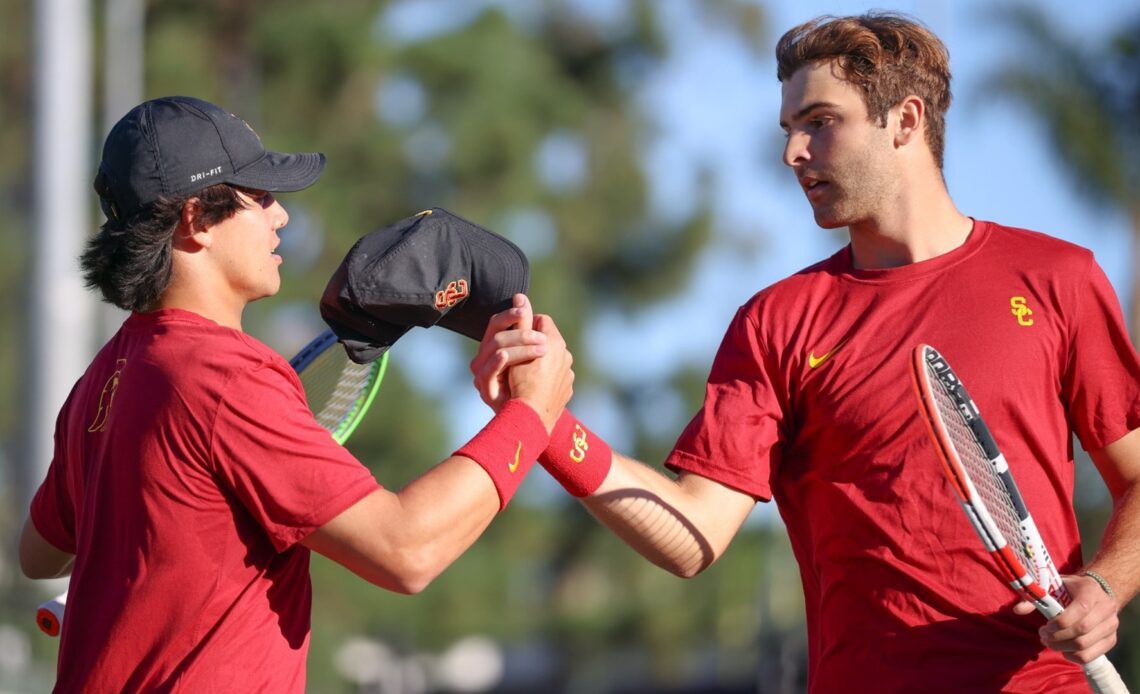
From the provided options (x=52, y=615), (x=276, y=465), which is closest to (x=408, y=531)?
(x=276, y=465)

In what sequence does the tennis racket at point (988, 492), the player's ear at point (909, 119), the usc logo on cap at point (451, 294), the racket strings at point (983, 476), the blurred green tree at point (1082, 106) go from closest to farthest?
the tennis racket at point (988, 492)
the racket strings at point (983, 476)
the usc logo on cap at point (451, 294)
the player's ear at point (909, 119)
the blurred green tree at point (1082, 106)

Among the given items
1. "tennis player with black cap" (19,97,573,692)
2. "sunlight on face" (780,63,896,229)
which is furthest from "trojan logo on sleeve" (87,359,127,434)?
"sunlight on face" (780,63,896,229)

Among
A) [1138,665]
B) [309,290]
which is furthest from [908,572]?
[309,290]

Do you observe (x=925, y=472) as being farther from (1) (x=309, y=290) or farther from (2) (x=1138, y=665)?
(1) (x=309, y=290)

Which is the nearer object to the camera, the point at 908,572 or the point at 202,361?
the point at 202,361

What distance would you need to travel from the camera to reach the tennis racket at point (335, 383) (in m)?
4.80

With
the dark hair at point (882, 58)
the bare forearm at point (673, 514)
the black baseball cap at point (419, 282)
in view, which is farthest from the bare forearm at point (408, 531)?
the dark hair at point (882, 58)

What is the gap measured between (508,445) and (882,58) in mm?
1568

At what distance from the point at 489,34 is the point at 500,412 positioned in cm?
2356

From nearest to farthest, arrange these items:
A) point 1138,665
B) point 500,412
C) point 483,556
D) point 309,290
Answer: point 500,412 → point 1138,665 → point 309,290 → point 483,556

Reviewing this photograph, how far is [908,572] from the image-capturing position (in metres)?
4.09

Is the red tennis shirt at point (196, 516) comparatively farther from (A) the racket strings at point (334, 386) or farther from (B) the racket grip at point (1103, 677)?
(B) the racket grip at point (1103, 677)

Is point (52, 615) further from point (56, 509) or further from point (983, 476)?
point (983, 476)

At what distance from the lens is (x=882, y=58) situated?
179 inches
